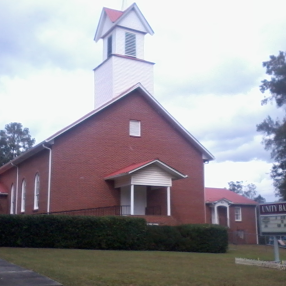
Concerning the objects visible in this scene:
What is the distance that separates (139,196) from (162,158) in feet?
10.2

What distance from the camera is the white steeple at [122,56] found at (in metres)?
33.4

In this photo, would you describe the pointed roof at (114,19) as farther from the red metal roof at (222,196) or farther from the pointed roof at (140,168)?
the red metal roof at (222,196)

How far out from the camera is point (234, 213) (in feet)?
148

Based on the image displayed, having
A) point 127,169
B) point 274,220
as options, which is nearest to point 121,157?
point 127,169

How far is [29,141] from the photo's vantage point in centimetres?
6888

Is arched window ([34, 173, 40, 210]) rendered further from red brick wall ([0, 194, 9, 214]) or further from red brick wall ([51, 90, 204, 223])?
red brick wall ([0, 194, 9, 214])

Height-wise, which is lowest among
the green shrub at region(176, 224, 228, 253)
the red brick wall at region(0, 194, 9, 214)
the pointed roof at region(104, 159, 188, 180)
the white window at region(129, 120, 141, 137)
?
the green shrub at region(176, 224, 228, 253)

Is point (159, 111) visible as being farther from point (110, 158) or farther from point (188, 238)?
point (188, 238)

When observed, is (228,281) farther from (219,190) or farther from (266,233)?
(219,190)

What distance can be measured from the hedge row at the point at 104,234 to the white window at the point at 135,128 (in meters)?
8.11

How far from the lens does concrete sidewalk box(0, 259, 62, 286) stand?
34.2 feet

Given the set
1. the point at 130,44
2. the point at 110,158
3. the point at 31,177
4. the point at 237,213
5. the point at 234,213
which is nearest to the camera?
the point at 110,158

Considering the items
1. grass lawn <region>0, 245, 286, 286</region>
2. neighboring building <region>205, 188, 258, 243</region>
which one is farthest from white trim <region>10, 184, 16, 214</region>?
grass lawn <region>0, 245, 286, 286</region>

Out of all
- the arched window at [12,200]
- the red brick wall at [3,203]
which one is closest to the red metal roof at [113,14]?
the arched window at [12,200]
